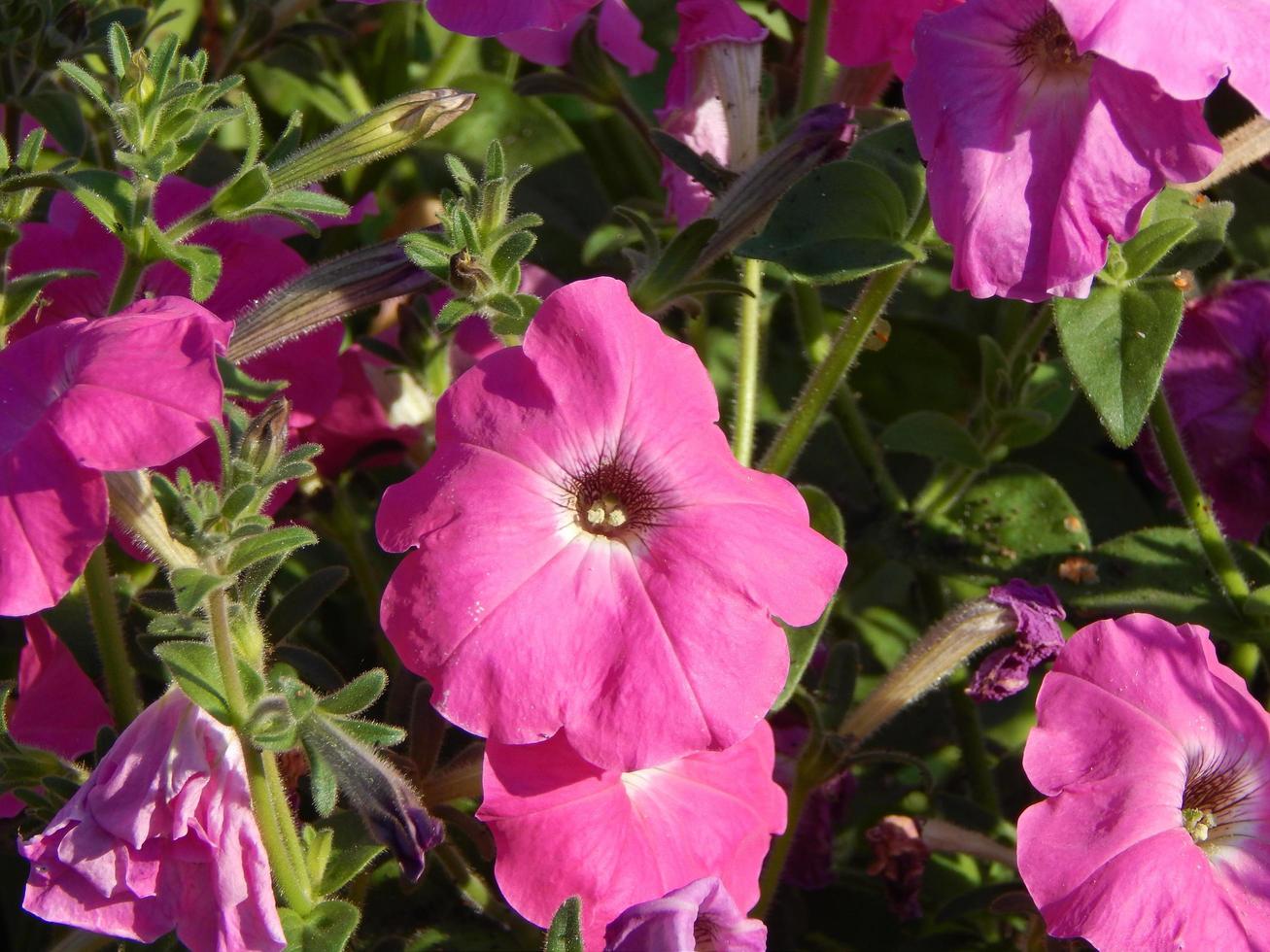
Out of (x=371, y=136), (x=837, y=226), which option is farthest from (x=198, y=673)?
(x=837, y=226)

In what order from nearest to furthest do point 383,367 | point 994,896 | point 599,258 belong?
1. point 994,896
2. point 383,367
3. point 599,258

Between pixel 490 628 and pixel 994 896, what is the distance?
50 cm

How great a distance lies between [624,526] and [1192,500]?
50 centimetres

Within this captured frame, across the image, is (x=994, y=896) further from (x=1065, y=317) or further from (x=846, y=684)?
(x=1065, y=317)

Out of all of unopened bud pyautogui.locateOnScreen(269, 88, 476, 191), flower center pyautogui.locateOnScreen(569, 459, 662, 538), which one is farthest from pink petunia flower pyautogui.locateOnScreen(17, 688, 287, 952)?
unopened bud pyautogui.locateOnScreen(269, 88, 476, 191)

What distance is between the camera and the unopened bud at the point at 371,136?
0.95 meters

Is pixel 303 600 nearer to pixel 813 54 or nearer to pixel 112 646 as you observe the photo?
pixel 112 646

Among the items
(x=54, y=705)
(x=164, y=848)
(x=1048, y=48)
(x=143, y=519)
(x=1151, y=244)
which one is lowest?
(x=54, y=705)

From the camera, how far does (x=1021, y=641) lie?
1.03m

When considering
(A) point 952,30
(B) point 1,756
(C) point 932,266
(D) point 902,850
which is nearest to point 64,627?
(B) point 1,756

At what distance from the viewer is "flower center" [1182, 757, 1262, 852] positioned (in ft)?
3.19

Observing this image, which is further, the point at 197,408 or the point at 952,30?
the point at 952,30

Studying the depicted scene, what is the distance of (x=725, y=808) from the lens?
94 centimetres

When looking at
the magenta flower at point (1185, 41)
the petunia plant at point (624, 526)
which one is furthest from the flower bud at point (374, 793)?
the magenta flower at point (1185, 41)
